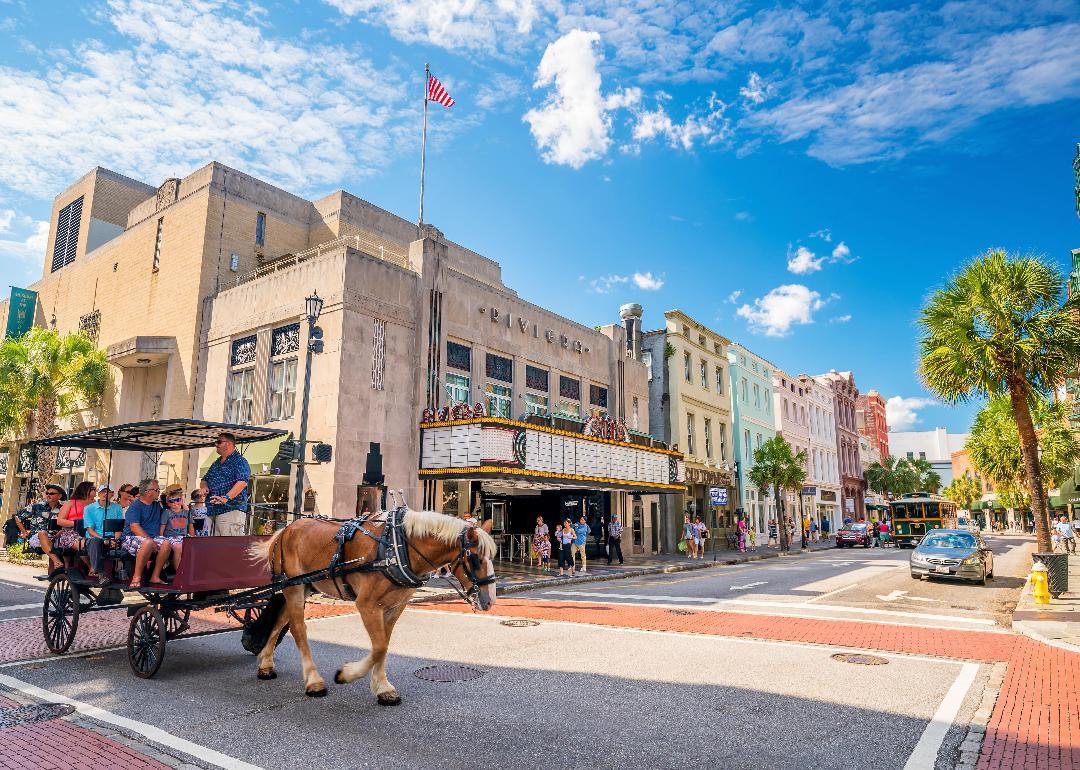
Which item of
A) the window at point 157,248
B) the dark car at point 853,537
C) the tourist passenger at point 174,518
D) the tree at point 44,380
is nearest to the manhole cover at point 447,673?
the tourist passenger at point 174,518

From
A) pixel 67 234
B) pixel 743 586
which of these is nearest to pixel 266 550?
pixel 743 586

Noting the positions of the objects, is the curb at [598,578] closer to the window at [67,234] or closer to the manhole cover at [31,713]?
the manhole cover at [31,713]

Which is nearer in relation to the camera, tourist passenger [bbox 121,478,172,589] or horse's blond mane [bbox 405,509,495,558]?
horse's blond mane [bbox 405,509,495,558]

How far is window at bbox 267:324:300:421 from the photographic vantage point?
77.5ft

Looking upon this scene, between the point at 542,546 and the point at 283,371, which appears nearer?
Result: the point at 283,371

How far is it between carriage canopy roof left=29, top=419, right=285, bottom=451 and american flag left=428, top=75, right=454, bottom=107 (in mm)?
20984

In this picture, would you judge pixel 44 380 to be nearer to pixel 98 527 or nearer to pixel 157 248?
pixel 157 248

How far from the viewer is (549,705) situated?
6891mm

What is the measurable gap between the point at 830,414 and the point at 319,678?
6690 centimetres

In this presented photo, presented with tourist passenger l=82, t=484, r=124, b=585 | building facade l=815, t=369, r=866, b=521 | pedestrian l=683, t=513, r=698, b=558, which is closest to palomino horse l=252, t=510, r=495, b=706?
tourist passenger l=82, t=484, r=124, b=585

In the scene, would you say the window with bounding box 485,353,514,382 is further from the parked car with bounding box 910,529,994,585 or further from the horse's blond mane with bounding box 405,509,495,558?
the horse's blond mane with bounding box 405,509,495,558

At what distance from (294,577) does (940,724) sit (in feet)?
22.1

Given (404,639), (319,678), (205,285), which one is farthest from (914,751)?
(205,285)

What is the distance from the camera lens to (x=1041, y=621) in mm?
12125
